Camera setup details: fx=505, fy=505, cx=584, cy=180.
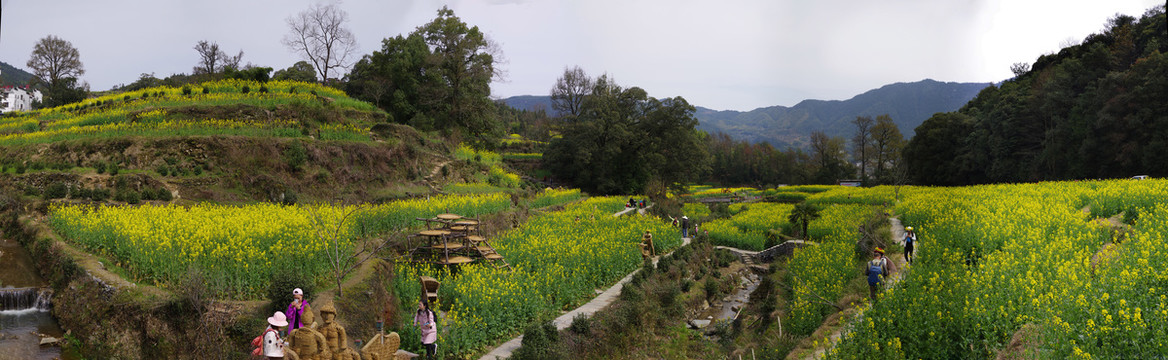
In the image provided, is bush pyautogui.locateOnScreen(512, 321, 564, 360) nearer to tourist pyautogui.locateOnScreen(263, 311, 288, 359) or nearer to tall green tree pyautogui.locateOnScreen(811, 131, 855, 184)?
tourist pyautogui.locateOnScreen(263, 311, 288, 359)

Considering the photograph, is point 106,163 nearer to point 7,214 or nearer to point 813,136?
point 7,214

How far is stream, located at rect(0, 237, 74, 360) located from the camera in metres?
9.26

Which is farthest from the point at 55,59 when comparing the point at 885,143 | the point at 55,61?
the point at 885,143

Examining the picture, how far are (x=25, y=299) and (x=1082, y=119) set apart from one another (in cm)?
5323

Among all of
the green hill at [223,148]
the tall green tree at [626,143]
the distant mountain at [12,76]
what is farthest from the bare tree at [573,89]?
the distant mountain at [12,76]

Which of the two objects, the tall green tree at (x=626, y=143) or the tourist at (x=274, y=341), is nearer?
the tourist at (x=274, y=341)

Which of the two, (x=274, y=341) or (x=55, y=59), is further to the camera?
(x=55, y=59)

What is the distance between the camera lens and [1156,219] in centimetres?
1067

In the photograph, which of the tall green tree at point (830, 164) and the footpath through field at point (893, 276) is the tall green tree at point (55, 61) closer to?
the footpath through field at point (893, 276)

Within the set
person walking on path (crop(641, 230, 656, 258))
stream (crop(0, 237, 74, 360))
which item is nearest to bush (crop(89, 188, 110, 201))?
stream (crop(0, 237, 74, 360))

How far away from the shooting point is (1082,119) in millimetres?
35250

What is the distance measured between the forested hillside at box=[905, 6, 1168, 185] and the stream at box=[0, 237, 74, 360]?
154 ft

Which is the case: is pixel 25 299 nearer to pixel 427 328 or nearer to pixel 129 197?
pixel 129 197

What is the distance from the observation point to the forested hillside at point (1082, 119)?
29.8 meters
